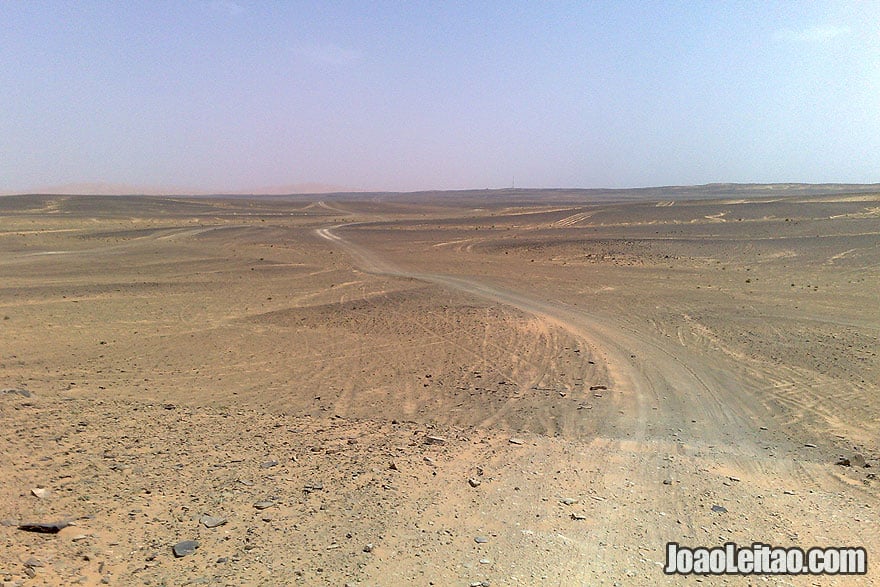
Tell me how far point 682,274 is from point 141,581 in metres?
26.6

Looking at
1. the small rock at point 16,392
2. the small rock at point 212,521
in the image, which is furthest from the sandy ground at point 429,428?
the small rock at point 16,392

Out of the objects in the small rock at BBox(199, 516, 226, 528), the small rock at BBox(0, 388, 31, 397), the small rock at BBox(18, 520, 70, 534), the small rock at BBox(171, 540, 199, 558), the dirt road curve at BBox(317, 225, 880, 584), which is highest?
the small rock at BBox(0, 388, 31, 397)

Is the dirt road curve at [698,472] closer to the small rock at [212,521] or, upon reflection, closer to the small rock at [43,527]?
the small rock at [212,521]

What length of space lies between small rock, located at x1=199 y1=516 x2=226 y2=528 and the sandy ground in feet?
0.08

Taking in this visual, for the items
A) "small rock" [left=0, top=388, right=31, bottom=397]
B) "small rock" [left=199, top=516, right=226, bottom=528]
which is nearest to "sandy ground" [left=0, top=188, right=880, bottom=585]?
"small rock" [left=199, top=516, right=226, bottom=528]

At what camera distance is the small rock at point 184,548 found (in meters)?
4.79

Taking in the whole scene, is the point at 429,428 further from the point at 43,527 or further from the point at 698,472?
the point at 43,527

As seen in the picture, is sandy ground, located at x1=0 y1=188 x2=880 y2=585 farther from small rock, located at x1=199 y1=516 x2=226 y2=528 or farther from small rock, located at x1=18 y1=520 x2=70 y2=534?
small rock, located at x1=18 y1=520 x2=70 y2=534

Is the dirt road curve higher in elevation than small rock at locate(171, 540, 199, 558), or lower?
lower

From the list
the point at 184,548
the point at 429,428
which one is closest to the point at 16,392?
the point at 184,548

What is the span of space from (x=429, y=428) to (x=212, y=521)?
12.6ft

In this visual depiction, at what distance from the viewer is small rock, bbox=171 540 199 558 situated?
4.79m

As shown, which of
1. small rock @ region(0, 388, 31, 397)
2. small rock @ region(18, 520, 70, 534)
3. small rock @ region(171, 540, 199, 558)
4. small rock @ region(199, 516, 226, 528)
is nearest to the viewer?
small rock @ region(171, 540, 199, 558)

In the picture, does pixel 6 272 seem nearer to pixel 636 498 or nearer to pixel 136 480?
pixel 136 480
